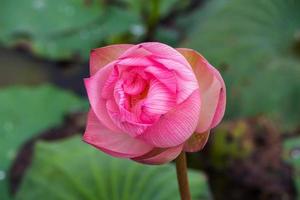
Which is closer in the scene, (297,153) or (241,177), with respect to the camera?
(297,153)

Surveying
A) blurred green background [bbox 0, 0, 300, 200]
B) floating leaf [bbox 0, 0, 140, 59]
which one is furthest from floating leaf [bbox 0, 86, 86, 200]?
floating leaf [bbox 0, 0, 140, 59]

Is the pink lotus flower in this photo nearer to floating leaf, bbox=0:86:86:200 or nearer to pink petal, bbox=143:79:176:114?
pink petal, bbox=143:79:176:114

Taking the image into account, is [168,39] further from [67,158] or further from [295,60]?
[67,158]

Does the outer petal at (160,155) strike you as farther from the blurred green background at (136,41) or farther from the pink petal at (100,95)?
the blurred green background at (136,41)

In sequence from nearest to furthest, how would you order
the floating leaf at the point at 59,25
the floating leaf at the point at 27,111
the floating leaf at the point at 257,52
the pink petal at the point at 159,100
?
the pink petal at the point at 159,100, the floating leaf at the point at 257,52, the floating leaf at the point at 27,111, the floating leaf at the point at 59,25

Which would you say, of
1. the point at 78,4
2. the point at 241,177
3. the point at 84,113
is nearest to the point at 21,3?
the point at 78,4

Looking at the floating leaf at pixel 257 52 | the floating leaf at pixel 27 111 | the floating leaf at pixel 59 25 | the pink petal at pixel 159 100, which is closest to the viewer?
the pink petal at pixel 159 100

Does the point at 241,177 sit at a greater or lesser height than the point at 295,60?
lesser

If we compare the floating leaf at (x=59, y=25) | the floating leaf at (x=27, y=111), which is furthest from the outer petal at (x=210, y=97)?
the floating leaf at (x=59, y=25)

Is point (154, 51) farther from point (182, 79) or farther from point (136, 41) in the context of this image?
point (136, 41)
